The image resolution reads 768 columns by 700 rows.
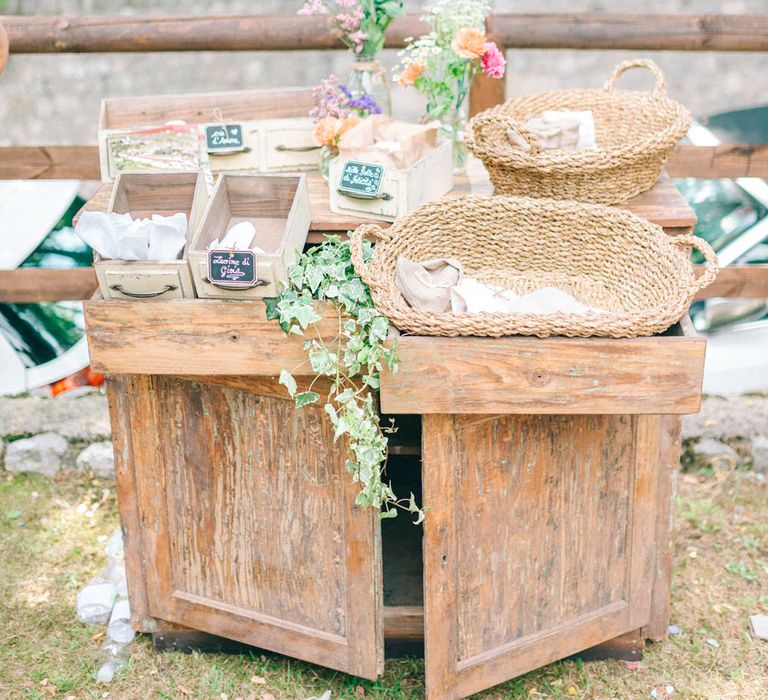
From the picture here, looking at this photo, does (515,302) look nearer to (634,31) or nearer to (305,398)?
(305,398)

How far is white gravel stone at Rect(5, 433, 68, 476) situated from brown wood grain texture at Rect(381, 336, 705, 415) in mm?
2105

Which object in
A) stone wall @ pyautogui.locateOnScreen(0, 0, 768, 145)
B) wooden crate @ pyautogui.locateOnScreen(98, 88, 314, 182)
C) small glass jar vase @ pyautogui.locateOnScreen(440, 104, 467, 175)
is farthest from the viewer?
stone wall @ pyautogui.locateOnScreen(0, 0, 768, 145)

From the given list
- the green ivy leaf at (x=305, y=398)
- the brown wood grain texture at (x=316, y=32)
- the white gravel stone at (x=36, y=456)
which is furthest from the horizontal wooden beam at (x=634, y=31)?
the white gravel stone at (x=36, y=456)

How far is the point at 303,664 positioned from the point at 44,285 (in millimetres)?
1863

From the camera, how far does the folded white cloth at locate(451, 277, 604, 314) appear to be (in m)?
2.39

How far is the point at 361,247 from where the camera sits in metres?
2.29

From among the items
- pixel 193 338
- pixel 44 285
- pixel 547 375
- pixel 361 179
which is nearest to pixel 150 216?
pixel 193 338

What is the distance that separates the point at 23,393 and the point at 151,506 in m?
1.65

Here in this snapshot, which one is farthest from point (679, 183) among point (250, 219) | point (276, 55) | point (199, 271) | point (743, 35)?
point (276, 55)

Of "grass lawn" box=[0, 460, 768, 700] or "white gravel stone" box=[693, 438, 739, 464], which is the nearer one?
"grass lawn" box=[0, 460, 768, 700]

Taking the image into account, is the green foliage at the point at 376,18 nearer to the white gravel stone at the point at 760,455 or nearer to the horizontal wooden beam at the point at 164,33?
the horizontal wooden beam at the point at 164,33

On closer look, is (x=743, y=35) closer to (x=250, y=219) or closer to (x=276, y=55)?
(x=250, y=219)

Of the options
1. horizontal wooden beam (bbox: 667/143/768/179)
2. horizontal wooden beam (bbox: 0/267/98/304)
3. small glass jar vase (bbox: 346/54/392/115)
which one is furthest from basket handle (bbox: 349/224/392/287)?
horizontal wooden beam (bbox: 0/267/98/304)

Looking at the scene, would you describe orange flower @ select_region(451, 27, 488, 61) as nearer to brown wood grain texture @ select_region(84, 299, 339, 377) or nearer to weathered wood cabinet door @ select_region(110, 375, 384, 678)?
brown wood grain texture @ select_region(84, 299, 339, 377)
